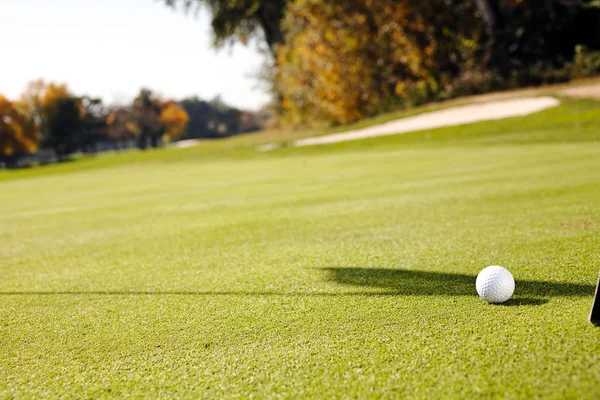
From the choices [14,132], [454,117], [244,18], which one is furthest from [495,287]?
[14,132]

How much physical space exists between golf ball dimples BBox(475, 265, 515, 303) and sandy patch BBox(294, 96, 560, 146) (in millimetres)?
15990

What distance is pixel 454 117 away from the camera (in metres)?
20.0

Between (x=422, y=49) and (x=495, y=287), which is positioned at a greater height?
(x=422, y=49)

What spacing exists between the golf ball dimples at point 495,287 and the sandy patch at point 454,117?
1599 cm

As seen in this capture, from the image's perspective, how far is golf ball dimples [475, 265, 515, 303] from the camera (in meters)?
2.62

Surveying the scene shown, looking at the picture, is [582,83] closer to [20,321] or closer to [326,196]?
[326,196]

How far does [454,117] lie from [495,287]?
18279mm

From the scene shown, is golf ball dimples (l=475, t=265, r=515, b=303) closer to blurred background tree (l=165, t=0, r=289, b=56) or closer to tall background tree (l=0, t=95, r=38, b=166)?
blurred background tree (l=165, t=0, r=289, b=56)

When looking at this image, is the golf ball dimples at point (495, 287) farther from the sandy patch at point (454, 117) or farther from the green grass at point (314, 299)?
the sandy patch at point (454, 117)

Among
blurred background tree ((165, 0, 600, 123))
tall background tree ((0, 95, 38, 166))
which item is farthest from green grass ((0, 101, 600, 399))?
tall background tree ((0, 95, 38, 166))

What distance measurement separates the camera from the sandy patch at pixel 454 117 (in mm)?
18188

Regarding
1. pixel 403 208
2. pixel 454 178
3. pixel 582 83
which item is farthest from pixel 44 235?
pixel 582 83

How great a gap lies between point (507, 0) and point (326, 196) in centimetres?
2307

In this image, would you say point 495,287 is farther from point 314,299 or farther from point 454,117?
point 454,117
